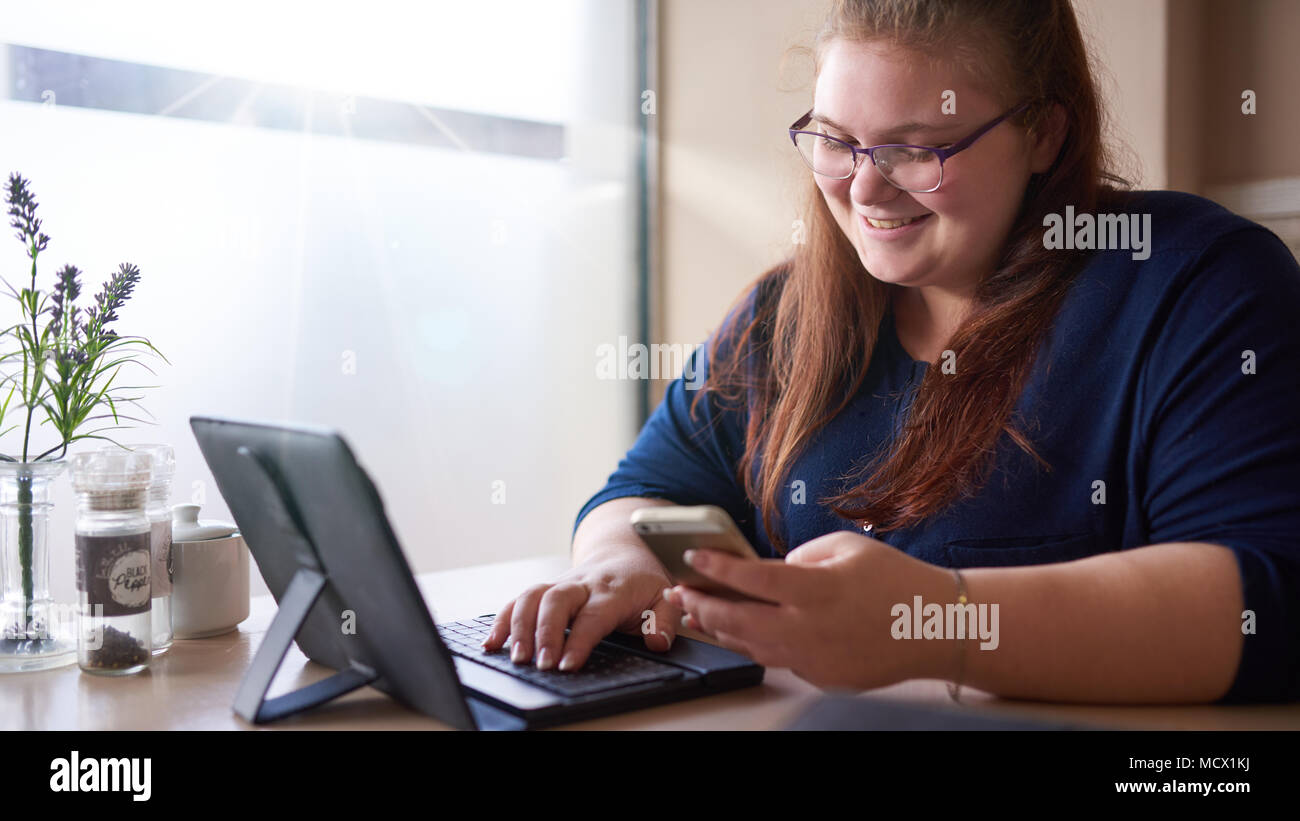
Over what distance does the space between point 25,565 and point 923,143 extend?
1.00 metres

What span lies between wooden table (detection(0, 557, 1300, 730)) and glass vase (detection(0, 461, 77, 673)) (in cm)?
4

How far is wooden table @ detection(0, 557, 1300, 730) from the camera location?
793mm

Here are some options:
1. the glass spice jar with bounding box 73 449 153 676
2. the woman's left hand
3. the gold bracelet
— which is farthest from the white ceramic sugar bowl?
the gold bracelet

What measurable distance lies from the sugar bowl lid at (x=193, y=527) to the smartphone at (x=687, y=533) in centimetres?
56

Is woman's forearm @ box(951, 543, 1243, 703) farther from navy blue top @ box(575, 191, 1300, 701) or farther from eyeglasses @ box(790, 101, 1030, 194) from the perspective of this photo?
eyeglasses @ box(790, 101, 1030, 194)

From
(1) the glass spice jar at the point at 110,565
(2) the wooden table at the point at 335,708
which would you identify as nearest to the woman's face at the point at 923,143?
(2) the wooden table at the point at 335,708

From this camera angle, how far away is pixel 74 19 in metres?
2.07

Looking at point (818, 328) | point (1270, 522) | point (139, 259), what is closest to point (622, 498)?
point (818, 328)

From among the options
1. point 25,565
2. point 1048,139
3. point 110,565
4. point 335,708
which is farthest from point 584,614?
point 1048,139

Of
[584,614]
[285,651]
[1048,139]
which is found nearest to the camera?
[285,651]

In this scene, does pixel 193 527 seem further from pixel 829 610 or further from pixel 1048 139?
pixel 1048 139

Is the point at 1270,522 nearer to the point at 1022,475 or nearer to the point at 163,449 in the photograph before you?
the point at 1022,475

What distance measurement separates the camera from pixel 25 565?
3.29ft
